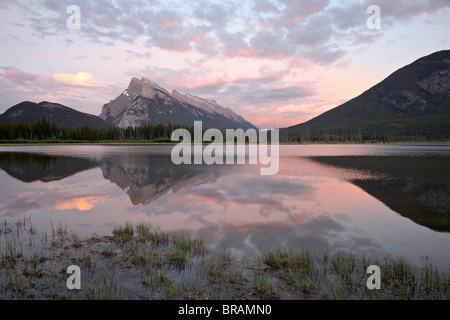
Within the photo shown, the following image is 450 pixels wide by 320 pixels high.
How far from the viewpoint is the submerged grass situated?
691 centimetres

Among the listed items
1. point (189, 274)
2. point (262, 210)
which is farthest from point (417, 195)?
point (189, 274)

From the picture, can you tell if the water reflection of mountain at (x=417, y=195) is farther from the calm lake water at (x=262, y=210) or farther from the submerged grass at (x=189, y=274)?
the submerged grass at (x=189, y=274)

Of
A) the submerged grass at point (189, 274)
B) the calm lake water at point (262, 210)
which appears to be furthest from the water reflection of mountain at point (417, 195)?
the submerged grass at point (189, 274)

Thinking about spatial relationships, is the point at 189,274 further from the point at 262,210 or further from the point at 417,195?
the point at 417,195

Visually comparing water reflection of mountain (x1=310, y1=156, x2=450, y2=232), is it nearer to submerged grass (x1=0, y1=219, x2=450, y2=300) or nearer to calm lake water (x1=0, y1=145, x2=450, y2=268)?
calm lake water (x1=0, y1=145, x2=450, y2=268)

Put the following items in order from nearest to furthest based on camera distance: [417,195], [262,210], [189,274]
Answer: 1. [189,274]
2. [262,210]
3. [417,195]

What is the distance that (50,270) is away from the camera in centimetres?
816

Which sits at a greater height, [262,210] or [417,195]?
[417,195]

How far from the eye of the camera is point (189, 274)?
798 centimetres

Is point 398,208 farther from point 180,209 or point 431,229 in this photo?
point 180,209

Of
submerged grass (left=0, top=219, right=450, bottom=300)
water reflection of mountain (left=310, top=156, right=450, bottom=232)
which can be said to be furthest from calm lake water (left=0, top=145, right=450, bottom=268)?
submerged grass (left=0, top=219, right=450, bottom=300)
